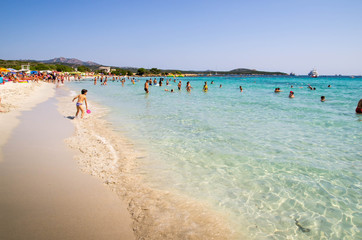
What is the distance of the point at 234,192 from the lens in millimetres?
4391

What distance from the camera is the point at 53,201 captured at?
3607 mm

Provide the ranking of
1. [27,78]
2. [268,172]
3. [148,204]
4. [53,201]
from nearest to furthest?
[53,201], [148,204], [268,172], [27,78]

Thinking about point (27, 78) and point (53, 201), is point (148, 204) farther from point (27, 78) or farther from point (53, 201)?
point (27, 78)

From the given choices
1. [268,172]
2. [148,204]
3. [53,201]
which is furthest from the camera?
[268,172]

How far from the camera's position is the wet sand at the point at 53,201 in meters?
2.94

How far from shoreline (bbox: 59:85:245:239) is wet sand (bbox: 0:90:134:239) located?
20cm

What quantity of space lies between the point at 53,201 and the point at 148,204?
155cm

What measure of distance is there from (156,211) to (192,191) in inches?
39.8

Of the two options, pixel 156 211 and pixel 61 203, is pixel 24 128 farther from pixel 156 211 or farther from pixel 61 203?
pixel 156 211

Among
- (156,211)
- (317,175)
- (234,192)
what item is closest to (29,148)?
(156,211)

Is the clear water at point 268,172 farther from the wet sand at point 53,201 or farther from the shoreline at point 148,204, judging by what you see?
the wet sand at point 53,201

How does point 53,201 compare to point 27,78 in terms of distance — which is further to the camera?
point 27,78

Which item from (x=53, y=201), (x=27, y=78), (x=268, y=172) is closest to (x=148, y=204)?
(x=53, y=201)

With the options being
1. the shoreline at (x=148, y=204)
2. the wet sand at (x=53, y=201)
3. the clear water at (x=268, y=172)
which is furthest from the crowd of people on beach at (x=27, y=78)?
the clear water at (x=268, y=172)
